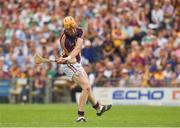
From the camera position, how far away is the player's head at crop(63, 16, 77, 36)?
1545cm

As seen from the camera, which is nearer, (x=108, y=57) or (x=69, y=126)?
(x=69, y=126)

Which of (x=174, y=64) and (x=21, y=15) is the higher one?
(x=21, y=15)

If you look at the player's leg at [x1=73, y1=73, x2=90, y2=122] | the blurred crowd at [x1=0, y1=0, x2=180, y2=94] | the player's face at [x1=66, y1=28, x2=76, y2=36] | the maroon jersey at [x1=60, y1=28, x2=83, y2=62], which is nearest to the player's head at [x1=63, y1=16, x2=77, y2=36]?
the player's face at [x1=66, y1=28, x2=76, y2=36]

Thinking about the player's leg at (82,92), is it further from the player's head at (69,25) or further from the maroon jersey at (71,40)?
the player's head at (69,25)

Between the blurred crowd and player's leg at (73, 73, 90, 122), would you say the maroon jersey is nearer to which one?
player's leg at (73, 73, 90, 122)

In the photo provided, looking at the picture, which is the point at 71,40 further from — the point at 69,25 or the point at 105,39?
the point at 105,39

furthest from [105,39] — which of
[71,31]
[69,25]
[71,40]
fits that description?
[69,25]

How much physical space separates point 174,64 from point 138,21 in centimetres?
326

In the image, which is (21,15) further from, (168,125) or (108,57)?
(168,125)

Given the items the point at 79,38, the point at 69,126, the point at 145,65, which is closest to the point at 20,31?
the point at 145,65

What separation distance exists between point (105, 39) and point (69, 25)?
41.9 ft

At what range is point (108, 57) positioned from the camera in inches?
1086

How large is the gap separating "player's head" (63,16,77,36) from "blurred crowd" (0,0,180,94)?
9.92 metres

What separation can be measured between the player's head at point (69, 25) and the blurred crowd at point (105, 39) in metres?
9.92
